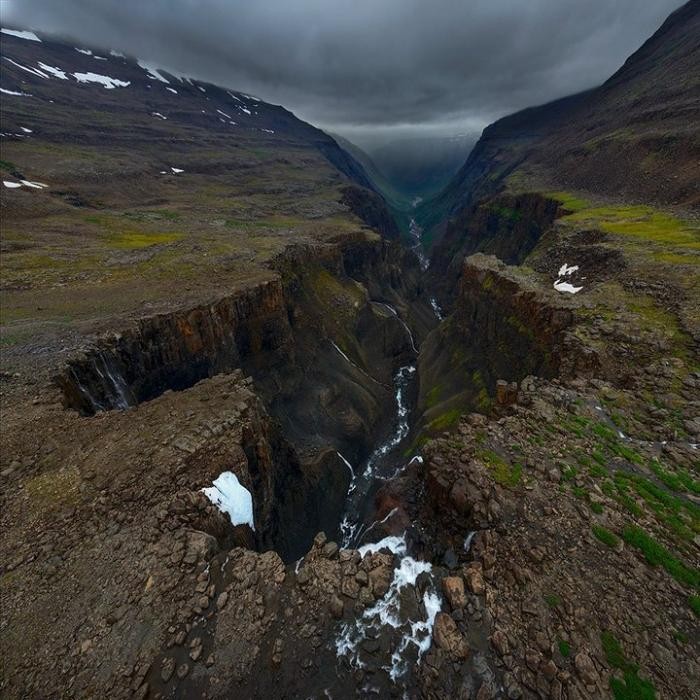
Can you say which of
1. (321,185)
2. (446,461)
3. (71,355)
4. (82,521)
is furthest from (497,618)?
(321,185)

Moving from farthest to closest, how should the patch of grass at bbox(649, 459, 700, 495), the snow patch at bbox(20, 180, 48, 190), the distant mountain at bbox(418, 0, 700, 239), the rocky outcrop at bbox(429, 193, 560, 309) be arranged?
the rocky outcrop at bbox(429, 193, 560, 309)
the snow patch at bbox(20, 180, 48, 190)
the distant mountain at bbox(418, 0, 700, 239)
the patch of grass at bbox(649, 459, 700, 495)

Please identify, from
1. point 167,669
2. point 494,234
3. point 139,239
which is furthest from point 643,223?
point 139,239

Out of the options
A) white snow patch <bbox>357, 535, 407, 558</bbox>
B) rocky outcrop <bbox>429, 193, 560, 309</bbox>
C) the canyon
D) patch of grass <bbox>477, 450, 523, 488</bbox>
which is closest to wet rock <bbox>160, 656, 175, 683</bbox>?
the canyon

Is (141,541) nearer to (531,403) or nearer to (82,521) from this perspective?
(82,521)

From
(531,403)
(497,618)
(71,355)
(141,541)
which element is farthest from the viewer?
(71,355)

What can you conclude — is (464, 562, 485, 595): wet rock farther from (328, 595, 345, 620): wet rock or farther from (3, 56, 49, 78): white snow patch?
(3, 56, 49, 78): white snow patch

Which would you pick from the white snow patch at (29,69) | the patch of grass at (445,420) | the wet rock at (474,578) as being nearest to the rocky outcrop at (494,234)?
the patch of grass at (445,420)

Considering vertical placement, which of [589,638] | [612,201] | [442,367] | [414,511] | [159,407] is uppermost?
[612,201]
